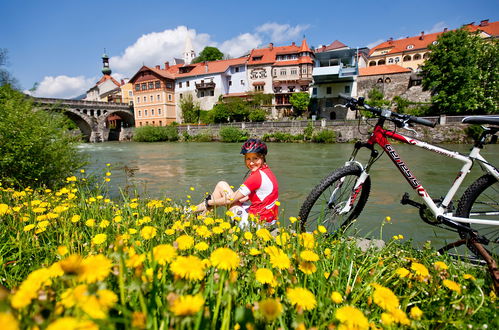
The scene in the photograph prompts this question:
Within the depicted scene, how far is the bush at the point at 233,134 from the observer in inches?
1345

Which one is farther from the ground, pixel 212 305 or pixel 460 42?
pixel 460 42

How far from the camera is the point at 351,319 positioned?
860 millimetres

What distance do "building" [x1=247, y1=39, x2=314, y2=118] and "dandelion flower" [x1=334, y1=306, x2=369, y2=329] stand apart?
49.9m

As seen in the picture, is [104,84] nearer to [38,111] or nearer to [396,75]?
[396,75]

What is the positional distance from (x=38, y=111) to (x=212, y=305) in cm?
724

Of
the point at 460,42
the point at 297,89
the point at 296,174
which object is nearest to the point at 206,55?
the point at 297,89

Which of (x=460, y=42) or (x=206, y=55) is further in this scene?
(x=206, y=55)

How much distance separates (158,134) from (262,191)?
131ft

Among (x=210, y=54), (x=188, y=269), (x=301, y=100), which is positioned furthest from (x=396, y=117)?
(x=210, y=54)

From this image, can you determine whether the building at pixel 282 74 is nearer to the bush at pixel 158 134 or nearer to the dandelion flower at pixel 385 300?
the bush at pixel 158 134

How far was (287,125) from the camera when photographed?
109ft

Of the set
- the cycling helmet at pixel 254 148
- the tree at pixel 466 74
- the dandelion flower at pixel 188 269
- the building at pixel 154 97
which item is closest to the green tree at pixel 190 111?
the building at pixel 154 97

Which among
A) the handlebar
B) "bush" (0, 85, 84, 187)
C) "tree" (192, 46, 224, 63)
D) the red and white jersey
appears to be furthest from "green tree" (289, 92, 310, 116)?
the red and white jersey

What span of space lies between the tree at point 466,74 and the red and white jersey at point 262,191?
3481 cm
